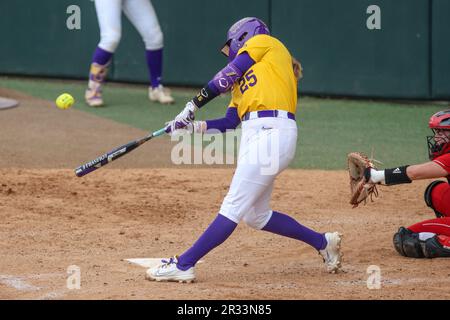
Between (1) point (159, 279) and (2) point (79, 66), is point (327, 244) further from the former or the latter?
(2) point (79, 66)

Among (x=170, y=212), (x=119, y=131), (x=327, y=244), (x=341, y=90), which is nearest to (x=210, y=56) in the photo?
(x=341, y=90)

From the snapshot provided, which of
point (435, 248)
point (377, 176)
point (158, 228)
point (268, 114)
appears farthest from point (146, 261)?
point (435, 248)

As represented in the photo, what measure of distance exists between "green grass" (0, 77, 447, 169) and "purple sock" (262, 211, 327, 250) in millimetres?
3436

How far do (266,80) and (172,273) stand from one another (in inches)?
50.7

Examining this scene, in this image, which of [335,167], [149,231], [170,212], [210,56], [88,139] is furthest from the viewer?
[210,56]

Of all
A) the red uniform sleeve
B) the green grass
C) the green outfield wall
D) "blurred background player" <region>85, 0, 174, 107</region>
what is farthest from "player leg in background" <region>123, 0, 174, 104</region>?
the red uniform sleeve

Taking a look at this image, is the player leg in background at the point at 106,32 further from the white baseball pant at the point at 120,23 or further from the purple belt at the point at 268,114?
the purple belt at the point at 268,114

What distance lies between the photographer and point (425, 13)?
41.5ft

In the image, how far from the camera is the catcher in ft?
21.3

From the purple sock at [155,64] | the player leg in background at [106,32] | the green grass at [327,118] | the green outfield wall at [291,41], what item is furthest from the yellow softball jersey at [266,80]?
the green outfield wall at [291,41]

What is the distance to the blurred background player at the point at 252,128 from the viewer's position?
6.17 meters

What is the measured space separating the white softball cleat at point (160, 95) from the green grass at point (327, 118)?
109 mm

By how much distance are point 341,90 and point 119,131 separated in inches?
132

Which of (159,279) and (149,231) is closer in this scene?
(159,279)
